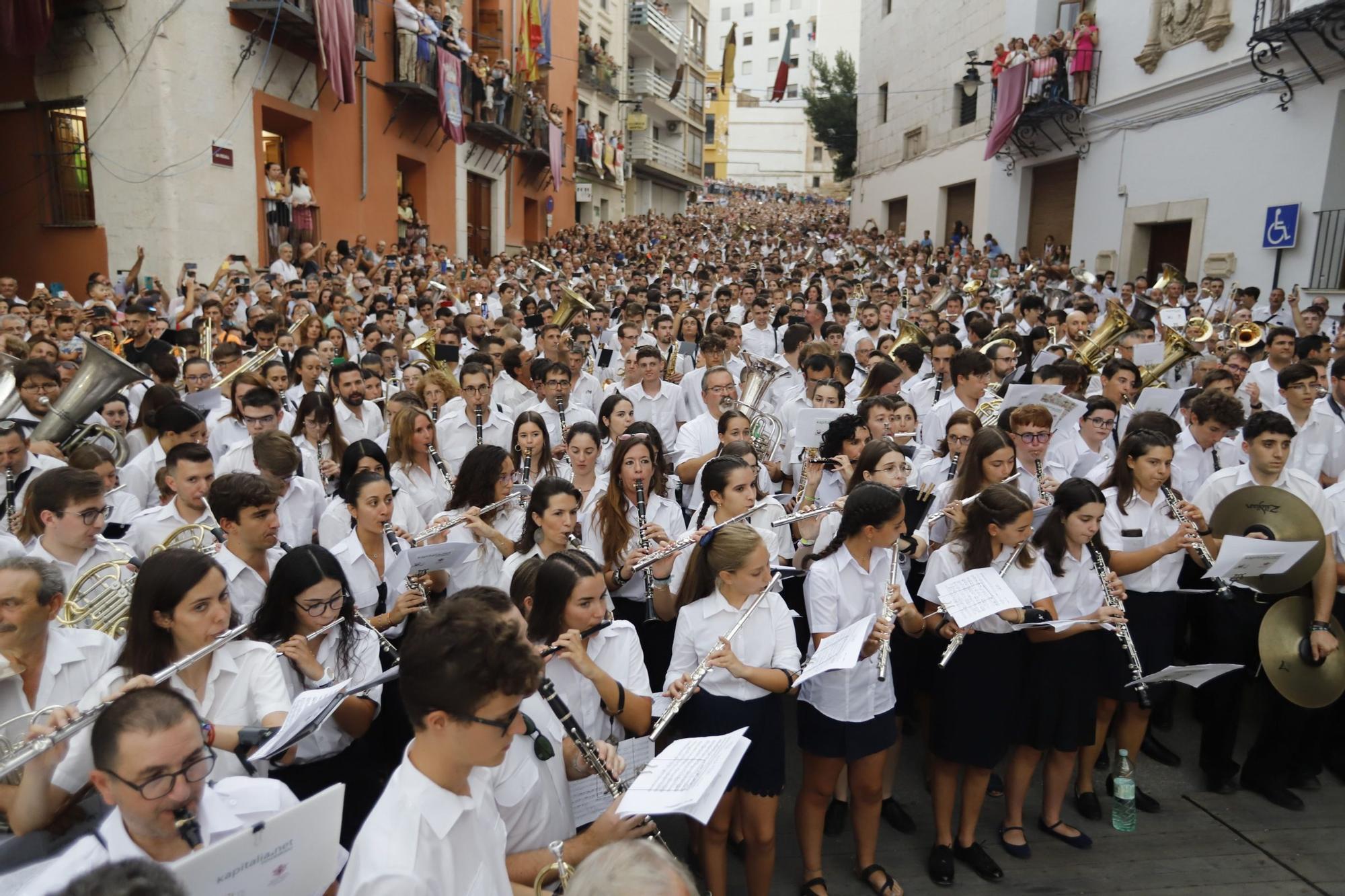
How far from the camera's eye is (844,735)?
3.84 meters

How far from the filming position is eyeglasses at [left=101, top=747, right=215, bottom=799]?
7.06ft

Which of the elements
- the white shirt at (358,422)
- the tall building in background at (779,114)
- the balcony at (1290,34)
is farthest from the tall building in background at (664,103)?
the white shirt at (358,422)

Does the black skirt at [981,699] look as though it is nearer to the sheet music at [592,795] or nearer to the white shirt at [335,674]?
the sheet music at [592,795]

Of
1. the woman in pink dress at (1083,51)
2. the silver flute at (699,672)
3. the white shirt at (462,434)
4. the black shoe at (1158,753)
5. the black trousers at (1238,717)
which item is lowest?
the black shoe at (1158,753)

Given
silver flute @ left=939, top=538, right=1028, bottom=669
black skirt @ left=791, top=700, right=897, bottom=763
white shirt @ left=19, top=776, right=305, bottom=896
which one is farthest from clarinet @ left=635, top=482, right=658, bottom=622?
white shirt @ left=19, top=776, right=305, bottom=896

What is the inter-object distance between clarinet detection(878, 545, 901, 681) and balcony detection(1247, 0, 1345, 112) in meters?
11.9

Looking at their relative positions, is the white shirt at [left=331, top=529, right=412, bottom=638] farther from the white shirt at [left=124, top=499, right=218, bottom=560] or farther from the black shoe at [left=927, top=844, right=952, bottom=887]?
the black shoe at [left=927, top=844, right=952, bottom=887]

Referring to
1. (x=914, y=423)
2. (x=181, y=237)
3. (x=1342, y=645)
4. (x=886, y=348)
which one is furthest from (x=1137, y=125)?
(x=181, y=237)

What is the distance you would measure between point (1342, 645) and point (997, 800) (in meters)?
1.94

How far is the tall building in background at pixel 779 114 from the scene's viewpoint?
7075cm

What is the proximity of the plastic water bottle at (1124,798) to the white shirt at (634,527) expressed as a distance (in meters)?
2.53

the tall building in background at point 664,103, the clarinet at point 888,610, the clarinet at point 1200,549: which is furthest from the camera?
the tall building in background at point 664,103

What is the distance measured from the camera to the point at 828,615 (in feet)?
13.0

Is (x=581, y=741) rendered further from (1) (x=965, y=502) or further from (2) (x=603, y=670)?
(1) (x=965, y=502)
